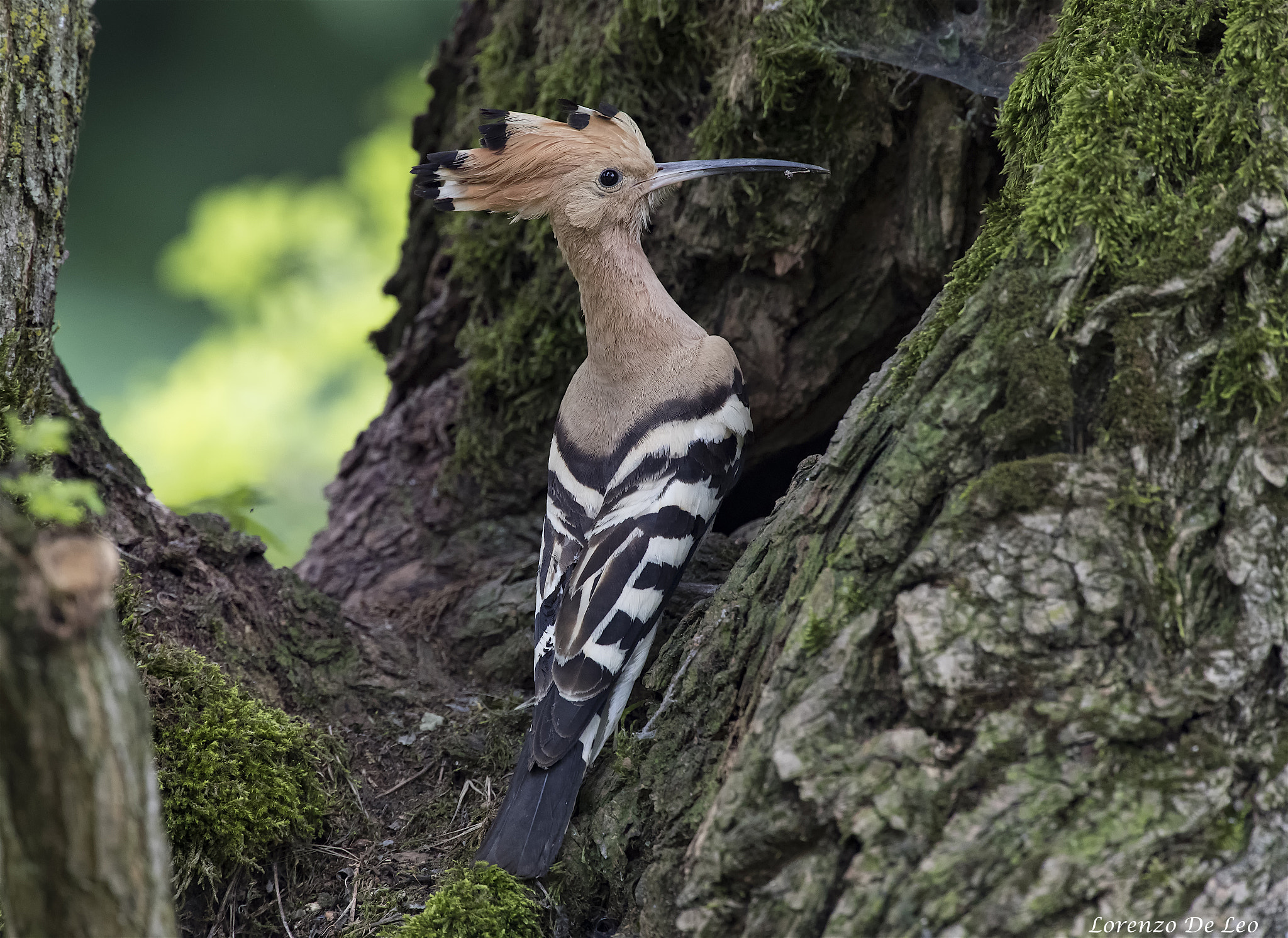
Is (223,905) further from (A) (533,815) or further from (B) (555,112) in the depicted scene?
(B) (555,112)

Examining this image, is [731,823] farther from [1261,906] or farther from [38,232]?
[38,232]

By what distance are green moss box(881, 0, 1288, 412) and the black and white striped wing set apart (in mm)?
813

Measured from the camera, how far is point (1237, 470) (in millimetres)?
1594

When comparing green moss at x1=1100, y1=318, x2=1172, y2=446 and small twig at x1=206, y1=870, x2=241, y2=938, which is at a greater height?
green moss at x1=1100, y1=318, x2=1172, y2=446

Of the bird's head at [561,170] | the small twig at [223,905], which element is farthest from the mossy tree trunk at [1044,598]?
the bird's head at [561,170]

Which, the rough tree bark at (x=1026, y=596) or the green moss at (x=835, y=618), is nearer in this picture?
the rough tree bark at (x=1026, y=596)

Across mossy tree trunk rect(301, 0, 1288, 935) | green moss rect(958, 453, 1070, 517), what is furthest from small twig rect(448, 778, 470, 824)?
green moss rect(958, 453, 1070, 517)

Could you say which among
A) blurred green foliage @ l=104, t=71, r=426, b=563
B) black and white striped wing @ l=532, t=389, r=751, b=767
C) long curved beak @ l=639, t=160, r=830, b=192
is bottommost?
black and white striped wing @ l=532, t=389, r=751, b=767

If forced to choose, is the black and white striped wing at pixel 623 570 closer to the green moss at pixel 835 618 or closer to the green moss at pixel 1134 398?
the green moss at pixel 835 618

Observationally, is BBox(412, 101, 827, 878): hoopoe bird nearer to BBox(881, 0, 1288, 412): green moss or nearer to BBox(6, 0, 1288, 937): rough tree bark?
BBox(6, 0, 1288, 937): rough tree bark

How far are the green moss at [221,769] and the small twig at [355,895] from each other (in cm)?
12

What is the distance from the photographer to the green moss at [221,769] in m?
2.01

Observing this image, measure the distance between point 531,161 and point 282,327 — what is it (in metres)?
2.43

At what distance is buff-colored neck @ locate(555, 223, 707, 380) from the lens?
9.55 feet
